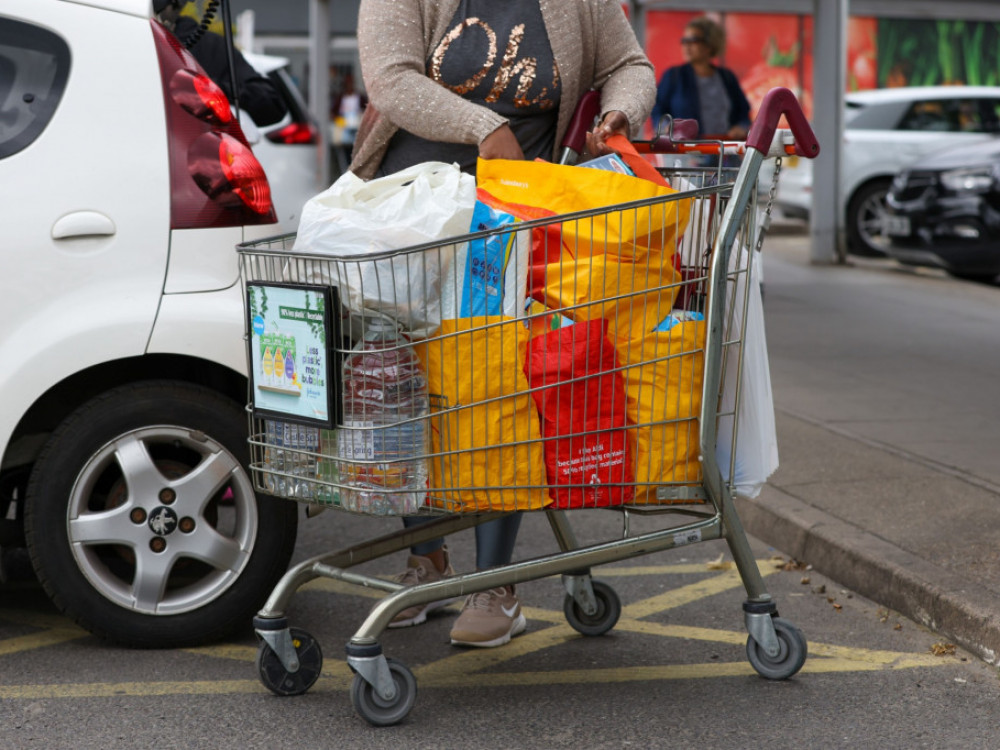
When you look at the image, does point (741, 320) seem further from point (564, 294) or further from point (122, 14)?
point (122, 14)

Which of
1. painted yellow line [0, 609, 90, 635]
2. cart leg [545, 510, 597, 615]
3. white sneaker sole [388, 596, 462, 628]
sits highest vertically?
cart leg [545, 510, 597, 615]

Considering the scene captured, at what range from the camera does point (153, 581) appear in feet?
12.1

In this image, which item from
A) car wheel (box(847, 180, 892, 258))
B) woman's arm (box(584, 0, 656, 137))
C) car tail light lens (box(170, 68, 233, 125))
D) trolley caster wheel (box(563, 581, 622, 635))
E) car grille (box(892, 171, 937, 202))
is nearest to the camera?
car tail light lens (box(170, 68, 233, 125))

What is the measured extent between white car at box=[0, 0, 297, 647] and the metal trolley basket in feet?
1.37

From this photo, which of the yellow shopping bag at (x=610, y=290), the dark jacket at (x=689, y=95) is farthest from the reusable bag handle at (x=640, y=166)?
the dark jacket at (x=689, y=95)

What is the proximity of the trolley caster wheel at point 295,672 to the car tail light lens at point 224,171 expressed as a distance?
1.12m

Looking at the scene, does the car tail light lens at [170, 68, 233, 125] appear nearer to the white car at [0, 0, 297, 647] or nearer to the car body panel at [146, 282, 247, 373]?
the white car at [0, 0, 297, 647]

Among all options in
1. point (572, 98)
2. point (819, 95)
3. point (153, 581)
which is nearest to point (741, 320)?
point (572, 98)

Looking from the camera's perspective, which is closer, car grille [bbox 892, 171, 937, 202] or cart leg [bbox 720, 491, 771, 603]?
cart leg [bbox 720, 491, 771, 603]

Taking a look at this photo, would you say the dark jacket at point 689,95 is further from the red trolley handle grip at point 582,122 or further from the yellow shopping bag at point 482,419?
the yellow shopping bag at point 482,419

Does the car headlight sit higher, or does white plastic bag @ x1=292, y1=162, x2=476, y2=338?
white plastic bag @ x1=292, y1=162, x2=476, y2=338

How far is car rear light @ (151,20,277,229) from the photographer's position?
3686mm

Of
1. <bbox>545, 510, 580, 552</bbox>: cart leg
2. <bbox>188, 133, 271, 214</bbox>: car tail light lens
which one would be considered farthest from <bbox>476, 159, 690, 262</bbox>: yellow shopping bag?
<bbox>545, 510, 580, 552</bbox>: cart leg

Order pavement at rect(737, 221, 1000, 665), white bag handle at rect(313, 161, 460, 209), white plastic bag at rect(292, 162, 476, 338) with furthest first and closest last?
1. pavement at rect(737, 221, 1000, 665)
2. white bag handle at rect(313, 161, 460, 209)
3. white plastic bag at rect(292, 162, 476, 338)
